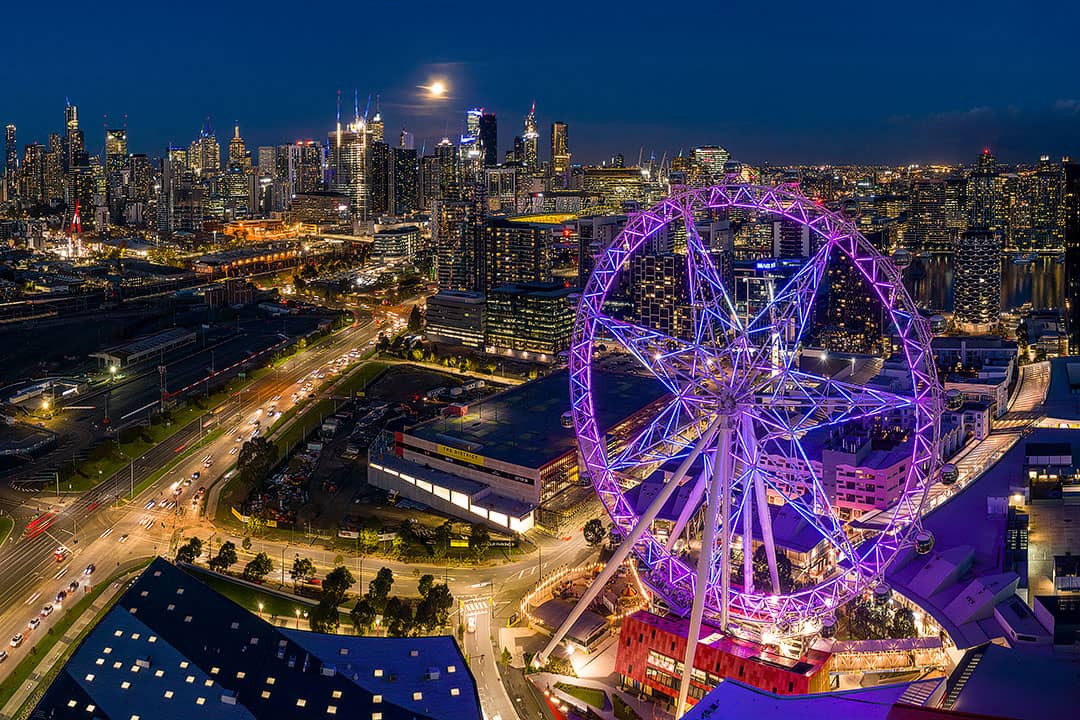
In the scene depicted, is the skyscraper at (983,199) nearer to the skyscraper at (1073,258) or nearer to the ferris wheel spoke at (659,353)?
the skyscraper at (1073,258)

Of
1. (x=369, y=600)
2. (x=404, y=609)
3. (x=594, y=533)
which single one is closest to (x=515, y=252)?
(x=594, y=533)

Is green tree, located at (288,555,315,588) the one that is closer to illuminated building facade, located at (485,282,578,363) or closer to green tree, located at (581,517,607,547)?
green tree, located at (581,517,607,547)

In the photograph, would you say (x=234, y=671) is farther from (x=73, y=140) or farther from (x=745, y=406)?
(x=73, y=140)

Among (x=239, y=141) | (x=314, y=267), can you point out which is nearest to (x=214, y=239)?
(x=314, y=267)

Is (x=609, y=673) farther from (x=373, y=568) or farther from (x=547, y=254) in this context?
(x=547, y=254)

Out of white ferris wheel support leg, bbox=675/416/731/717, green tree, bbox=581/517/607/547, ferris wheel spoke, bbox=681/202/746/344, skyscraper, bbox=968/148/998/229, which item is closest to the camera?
white ferris wheel support leg, bbox=675/416/731/717

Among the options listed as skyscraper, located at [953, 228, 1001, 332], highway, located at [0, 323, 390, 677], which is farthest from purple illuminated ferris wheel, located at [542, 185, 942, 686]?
skyscraper, located at [953, 228, 1001, 332]
